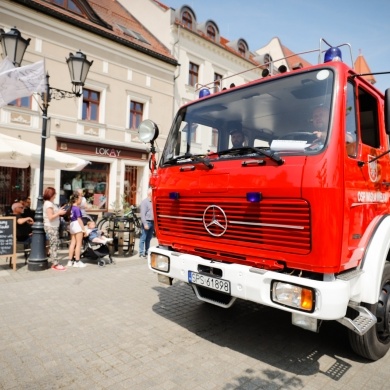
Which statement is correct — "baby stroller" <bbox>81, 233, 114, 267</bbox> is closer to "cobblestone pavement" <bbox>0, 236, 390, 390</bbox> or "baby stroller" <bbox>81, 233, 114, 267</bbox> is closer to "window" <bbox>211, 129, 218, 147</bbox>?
"cobblestone pavement" <bbox>0, 236, 390, 390</bbox>

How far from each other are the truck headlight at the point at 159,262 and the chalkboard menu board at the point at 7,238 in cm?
375

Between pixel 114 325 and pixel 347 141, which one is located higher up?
pixel 347 141

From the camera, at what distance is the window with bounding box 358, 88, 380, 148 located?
3232 millimetres

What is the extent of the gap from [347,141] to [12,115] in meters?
13.3

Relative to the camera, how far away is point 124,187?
17062 mm

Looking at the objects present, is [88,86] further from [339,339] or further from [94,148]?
[339,339]

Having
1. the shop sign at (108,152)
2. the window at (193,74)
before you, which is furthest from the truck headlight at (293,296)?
the window at (193,74)

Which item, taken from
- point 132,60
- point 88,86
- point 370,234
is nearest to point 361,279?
point 370,234

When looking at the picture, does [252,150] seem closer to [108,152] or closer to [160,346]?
→ [160,346]

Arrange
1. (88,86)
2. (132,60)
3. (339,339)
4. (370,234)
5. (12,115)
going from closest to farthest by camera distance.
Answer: (370,234) → (339,339) → (12,115) → (88,86) → (132,60)

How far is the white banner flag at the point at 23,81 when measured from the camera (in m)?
6.28

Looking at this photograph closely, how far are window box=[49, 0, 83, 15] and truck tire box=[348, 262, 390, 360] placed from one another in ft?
54.1

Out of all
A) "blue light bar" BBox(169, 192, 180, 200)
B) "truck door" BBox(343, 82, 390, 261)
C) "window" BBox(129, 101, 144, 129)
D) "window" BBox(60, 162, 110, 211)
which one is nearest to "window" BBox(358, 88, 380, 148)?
"truck door" BBox(343, 82, 390, 261)

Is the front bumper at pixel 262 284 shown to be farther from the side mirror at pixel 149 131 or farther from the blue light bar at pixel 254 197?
the side mirror at pixel 149 131
